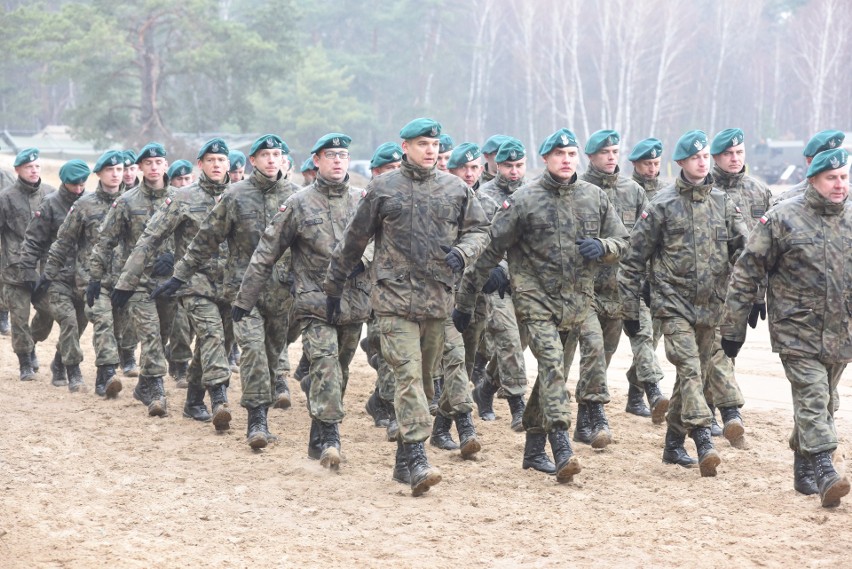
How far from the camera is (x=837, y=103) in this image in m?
57.5

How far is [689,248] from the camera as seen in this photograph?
8703 millimetres

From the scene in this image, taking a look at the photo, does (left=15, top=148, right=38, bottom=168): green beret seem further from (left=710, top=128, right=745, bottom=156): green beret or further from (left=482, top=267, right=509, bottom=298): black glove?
(left=710, top=128, right=745, bottom=156): green beret

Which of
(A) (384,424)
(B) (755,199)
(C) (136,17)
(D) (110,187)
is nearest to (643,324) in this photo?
(B) (755,199)

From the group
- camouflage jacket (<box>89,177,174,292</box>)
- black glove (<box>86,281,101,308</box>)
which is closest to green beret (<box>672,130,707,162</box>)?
camouflage jacket (<box>89,177,174,292</box>)

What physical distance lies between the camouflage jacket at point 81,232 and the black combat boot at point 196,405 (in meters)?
2.09

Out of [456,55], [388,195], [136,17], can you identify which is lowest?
[388,195]

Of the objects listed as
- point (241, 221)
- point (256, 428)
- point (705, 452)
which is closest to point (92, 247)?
point (241, 221)

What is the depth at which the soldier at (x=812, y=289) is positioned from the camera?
7648 millimetres

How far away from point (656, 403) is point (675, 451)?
1.56 metres

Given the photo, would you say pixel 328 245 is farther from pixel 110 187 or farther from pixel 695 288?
pixel 110 187

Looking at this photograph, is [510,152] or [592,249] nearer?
[592,249]

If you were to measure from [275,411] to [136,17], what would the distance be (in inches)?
1188

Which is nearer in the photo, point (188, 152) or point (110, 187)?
point (110, 187)

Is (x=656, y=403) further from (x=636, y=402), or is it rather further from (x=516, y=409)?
(x=516, y=409)
